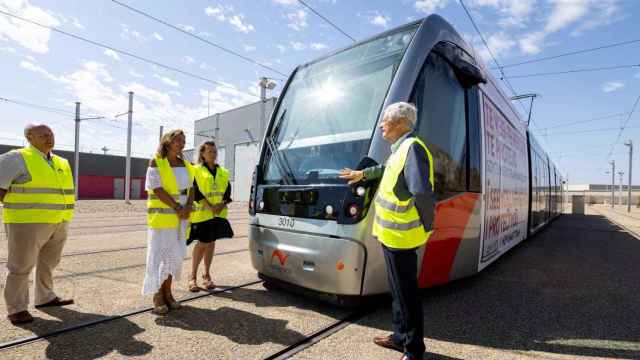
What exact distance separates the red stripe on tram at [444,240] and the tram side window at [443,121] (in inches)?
6.1

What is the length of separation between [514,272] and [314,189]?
13.4ft

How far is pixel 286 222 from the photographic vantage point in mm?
3703

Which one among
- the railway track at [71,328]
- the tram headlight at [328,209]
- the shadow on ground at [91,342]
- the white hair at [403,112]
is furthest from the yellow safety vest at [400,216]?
the railway track at [71,328]

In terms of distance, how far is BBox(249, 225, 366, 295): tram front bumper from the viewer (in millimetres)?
3162

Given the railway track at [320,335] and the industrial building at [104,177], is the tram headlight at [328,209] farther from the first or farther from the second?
the industrial building at [104,177]

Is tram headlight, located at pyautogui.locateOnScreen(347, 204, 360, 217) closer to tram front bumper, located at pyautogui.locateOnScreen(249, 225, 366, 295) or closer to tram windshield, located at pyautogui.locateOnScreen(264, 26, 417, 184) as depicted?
tram front bumper, located at pyautogui.locateOnScreen(249, 225, 366, 295)

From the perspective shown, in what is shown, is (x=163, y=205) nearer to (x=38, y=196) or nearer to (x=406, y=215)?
(x=38, y=196)

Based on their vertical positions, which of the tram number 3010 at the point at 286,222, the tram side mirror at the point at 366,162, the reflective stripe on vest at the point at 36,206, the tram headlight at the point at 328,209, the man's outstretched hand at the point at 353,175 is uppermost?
the tram side mirror at the point at 366,162

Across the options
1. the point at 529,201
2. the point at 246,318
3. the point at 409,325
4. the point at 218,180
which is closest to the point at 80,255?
the point at 218,180

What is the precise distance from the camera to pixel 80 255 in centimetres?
610

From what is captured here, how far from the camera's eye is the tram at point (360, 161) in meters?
3.25

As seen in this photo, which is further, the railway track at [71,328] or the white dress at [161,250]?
the white dress at [161,250]

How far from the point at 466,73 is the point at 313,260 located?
2755 millimetres

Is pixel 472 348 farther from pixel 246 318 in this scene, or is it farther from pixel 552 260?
pixel 552 260
